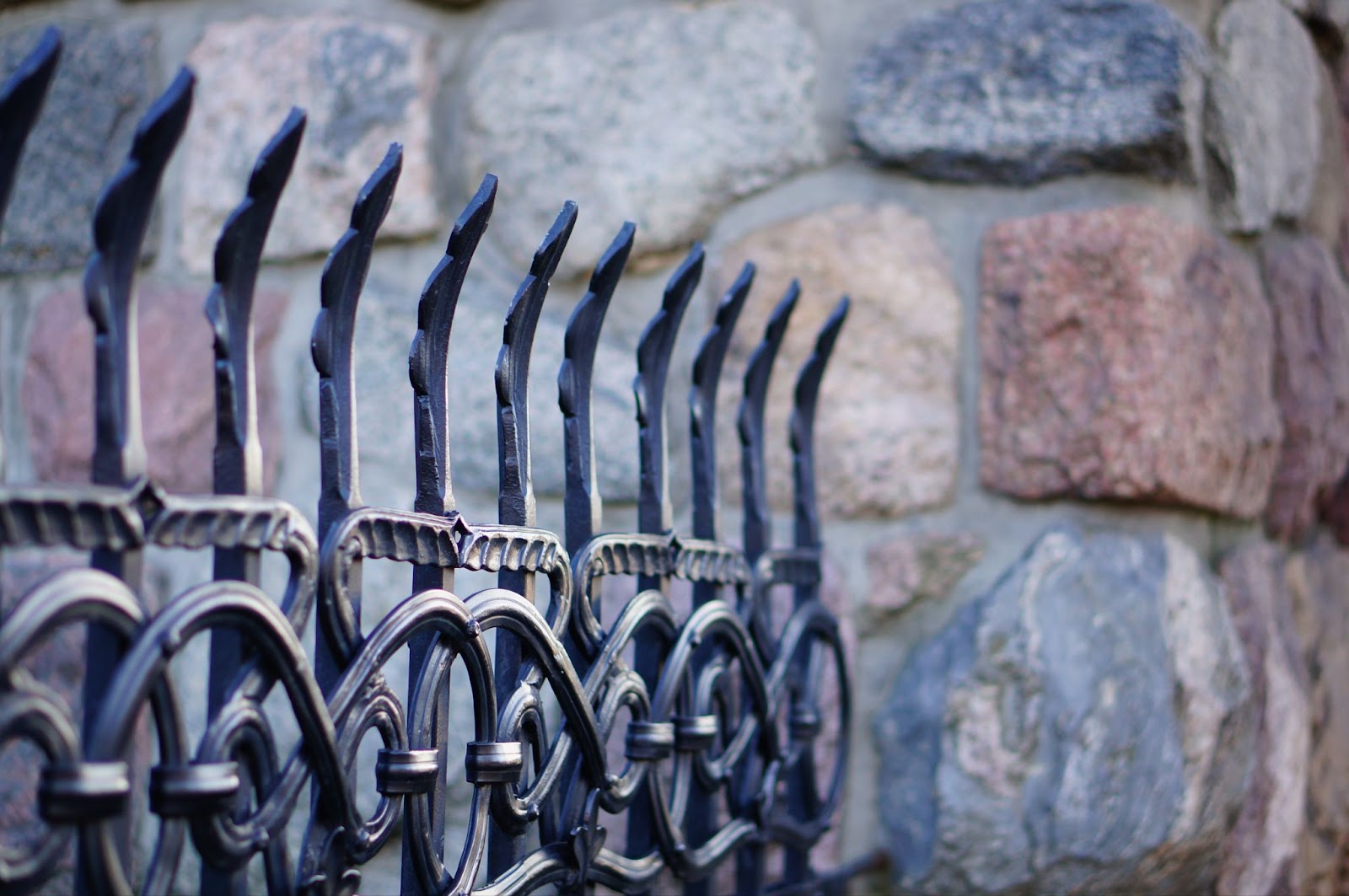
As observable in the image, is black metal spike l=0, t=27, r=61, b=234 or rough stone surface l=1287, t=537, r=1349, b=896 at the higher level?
black metal spike l=0, t=27, r=61, b=234

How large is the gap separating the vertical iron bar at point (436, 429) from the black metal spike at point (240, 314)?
0.12 meters

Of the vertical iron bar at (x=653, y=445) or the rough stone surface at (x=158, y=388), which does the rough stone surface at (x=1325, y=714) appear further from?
the rough stone surface at (x=158, y=388)

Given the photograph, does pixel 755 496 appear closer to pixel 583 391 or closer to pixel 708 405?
pixel 708 405

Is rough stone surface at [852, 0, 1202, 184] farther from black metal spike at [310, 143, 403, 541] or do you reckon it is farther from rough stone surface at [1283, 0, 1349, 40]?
black metal spike at [310, 143, 403, 541]

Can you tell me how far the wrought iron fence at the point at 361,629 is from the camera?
19.5 inches

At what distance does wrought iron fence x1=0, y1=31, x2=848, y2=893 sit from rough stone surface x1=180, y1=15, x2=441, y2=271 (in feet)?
2.44

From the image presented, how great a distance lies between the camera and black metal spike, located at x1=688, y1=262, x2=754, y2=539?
103 centimetres

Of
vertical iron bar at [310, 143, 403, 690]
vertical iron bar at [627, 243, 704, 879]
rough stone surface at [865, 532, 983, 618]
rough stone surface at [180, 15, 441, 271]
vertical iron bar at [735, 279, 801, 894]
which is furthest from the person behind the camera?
rough stone surface at [180, 15, 441, 271]

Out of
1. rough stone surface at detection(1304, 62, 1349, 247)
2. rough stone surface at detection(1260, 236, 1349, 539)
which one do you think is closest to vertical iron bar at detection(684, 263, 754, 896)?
rough stone surface at detection(1260, 236, 1349, 539)

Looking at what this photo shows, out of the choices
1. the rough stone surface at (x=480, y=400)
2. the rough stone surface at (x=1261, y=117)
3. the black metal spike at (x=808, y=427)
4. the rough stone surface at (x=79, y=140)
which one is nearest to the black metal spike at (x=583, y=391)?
the black metal spike at (x=808, y=427)

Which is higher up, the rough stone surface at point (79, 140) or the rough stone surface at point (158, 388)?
the rough stone surface at point (79, 140)

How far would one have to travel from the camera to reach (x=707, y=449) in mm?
1026

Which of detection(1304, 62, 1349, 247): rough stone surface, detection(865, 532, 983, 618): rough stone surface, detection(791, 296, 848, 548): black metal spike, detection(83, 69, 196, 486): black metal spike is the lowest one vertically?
detection(865, 532, 983, 618): rough stone surface

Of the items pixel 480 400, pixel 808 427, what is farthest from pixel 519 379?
pixel 480 400
